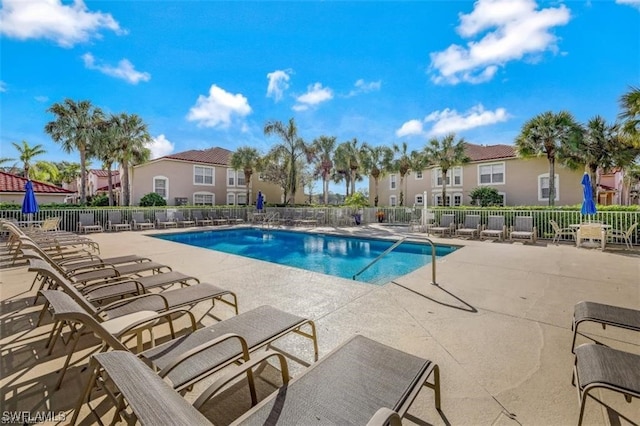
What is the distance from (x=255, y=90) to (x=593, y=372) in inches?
753

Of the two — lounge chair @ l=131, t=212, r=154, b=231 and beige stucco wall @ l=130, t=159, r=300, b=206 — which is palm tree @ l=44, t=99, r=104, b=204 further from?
lounge chair @ l=131, t=212, r=154, b=231

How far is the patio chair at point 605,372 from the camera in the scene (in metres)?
1.66

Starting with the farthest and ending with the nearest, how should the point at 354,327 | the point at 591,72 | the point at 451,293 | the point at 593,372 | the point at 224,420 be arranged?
the point at 591,72, the point at 451,293, the point at 354,327, the point at 224,420, the point at 593,372

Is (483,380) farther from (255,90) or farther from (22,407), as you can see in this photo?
(255,90)

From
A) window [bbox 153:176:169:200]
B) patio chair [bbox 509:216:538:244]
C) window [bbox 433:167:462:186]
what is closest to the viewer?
patio chair [bbox 509:216:538:244]

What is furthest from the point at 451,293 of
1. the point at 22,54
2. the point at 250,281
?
the point at 22,54

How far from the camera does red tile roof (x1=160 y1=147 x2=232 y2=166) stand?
2595cm

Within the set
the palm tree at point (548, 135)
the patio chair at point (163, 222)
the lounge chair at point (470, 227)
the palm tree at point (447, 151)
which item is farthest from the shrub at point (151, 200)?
the palm tree at point (548, 135)

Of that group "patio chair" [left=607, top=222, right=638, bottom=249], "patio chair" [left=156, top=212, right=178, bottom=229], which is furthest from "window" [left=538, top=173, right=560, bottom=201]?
"patio chair" [left=156, top=212, right=178, bottom=229]

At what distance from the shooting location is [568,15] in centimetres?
915

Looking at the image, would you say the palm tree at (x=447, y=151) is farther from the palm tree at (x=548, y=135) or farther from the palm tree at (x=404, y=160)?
the palm tree at (x=548, y=135)

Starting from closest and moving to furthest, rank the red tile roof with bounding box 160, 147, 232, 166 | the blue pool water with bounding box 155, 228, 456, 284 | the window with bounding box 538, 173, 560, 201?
the blue pool water with bounding box 155, 228, 456, 284 < the window with bounding box 538, 173, 560, 201 < the red tile roof with bounding box 160, 147, 232, 166

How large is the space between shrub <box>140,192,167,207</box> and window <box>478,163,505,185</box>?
1110 inches

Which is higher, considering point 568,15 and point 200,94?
point 200,94
